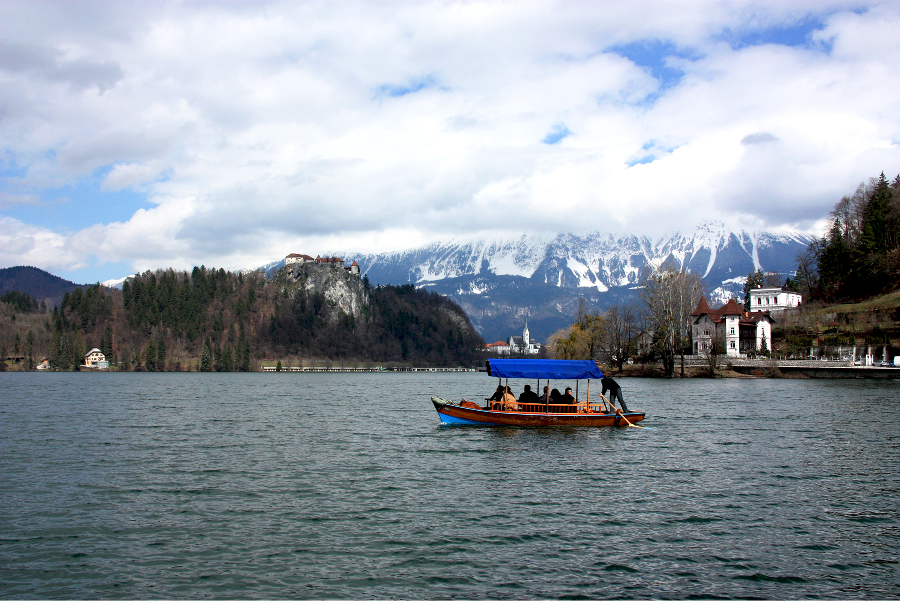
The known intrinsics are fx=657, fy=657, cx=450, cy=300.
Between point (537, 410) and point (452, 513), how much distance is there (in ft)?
72.3

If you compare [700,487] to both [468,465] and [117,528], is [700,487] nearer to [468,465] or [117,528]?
[468,465]

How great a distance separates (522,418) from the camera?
42000 millimetres

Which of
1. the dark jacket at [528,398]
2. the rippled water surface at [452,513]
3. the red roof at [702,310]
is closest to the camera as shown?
the rippled water surface at [452,513]

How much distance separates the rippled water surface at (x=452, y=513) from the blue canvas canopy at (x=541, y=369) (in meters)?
4.08

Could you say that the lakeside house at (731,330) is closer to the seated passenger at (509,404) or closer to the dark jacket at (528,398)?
the dark jacket at (528,398)

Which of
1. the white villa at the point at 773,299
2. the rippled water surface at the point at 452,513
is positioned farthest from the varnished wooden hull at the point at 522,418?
the white villa at the point at 773,299

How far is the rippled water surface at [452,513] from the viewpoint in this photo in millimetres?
15328

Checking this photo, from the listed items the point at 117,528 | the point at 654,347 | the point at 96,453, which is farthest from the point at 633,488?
the point at 654,347

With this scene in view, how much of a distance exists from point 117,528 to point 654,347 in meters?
108

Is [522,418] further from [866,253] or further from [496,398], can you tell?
[866,253]

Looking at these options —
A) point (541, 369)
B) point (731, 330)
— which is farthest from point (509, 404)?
point (731, 330)

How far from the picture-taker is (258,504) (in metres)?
22.0

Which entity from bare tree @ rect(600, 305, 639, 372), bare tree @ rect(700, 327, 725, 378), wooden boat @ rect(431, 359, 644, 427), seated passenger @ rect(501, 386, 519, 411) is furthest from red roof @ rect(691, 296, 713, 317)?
seated passenger @ rect(501, 386, 519, 411)

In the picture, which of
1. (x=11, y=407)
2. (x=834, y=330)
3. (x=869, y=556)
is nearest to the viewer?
(x=869, y=556)
